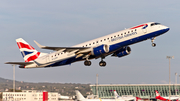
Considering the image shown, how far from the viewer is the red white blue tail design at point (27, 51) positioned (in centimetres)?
6228

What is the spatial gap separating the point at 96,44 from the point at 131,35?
6729 mm

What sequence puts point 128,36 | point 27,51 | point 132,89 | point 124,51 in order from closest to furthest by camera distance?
point 128,36, point 124,51, point 27,51, point 132,89

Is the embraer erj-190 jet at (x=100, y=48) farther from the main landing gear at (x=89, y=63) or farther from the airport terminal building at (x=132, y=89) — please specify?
the airport terminal building at (x=132, y=89)

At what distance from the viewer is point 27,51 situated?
63.9 metres

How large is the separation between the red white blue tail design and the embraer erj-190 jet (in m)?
0.72

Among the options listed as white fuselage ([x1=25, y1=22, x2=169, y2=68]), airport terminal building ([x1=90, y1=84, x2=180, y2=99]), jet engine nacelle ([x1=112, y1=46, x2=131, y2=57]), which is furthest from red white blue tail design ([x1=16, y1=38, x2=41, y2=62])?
airport terminal building ([x1=90, y1=84, x2=180, y2=99])

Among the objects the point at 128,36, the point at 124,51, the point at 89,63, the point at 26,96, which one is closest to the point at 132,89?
the point at 26,96

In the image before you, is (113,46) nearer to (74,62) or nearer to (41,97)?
(74,62)

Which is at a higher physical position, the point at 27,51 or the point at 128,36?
the point at 128,36

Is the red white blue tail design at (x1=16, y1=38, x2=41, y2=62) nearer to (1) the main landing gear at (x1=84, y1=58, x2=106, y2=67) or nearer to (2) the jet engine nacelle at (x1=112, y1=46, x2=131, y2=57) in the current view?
(1) the main landing gear at (x1=84, y1=58, x2=106, y2=67)

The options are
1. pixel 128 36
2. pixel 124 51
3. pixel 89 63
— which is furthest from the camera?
pixel 124 51

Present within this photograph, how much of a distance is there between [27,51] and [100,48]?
20079 mm

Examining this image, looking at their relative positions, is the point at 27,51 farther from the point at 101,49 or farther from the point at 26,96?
the point at 26,96

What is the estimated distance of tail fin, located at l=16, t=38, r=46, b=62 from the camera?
62278mm
